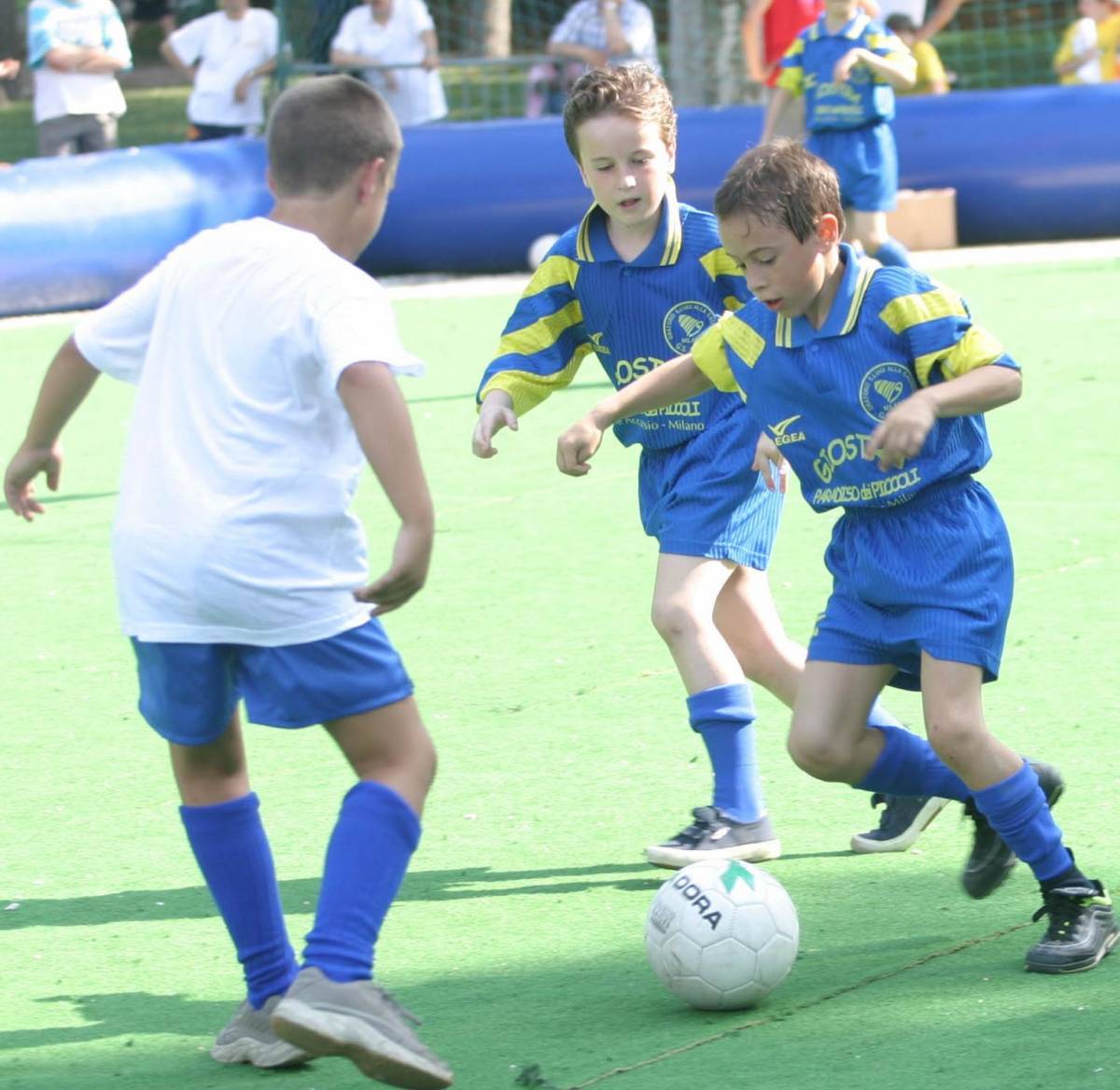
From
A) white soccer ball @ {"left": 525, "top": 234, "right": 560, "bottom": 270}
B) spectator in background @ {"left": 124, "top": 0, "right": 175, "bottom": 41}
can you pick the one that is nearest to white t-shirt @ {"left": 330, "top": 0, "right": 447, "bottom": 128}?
white soccer ball @ {"left": 525, "top": 234, "right": 560, "bottom": 270}

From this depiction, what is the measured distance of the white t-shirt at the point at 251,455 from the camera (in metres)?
3.10

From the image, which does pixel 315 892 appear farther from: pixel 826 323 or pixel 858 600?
pixel 826 323

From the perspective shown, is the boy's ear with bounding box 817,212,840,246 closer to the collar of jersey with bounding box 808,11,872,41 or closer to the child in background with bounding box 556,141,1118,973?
the child in background with bounding box 556,141,1118,973

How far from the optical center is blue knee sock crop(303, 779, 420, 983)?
10.0 ft

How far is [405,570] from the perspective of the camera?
9.90 ft

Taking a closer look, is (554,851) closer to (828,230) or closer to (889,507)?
(889,507)

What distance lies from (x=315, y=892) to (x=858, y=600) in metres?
1.22

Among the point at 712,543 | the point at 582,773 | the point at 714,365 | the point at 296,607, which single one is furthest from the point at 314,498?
the point at 582,773

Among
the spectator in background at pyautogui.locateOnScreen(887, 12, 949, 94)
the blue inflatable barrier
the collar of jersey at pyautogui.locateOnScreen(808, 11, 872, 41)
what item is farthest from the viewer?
the spectator in background at pyautogui.locateOnScreen(887, 12, 949, 94)

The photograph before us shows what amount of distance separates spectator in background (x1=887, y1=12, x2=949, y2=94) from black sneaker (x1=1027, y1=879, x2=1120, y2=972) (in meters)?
13.9

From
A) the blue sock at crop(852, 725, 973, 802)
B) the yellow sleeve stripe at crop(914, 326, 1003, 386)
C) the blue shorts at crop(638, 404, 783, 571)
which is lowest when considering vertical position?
the blue sock at crop(852, 725, 973, 802)

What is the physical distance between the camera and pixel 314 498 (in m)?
3.13

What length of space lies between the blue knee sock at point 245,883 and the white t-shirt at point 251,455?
1.06 ft

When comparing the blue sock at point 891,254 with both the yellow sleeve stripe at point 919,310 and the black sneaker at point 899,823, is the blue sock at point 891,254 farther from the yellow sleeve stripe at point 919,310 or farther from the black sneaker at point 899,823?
the yellow sleeve stripe at point 919,310
